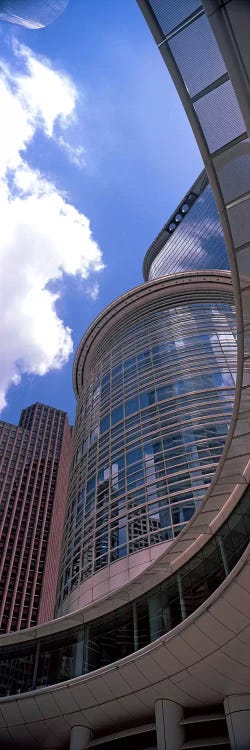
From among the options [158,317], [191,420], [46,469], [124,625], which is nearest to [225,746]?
[124,625]

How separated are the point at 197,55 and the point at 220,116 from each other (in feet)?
3.46

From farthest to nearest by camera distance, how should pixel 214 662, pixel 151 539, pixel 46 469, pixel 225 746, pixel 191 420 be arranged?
pixel 46 469
pixel 191 420
pixel 151 539
pixel 225 746
pixel 214 662

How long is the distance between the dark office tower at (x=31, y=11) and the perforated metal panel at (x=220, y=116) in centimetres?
986

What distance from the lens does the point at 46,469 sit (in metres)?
159

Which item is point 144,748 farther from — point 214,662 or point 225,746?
point 214,662

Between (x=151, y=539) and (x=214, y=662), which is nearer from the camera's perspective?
(x=214, y=662)

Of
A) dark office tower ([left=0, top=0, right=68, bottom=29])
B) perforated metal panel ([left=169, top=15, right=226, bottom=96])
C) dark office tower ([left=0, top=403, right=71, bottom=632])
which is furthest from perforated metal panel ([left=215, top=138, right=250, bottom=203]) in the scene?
dark office tower ([left=0, top=403, right=71, bottom=632])

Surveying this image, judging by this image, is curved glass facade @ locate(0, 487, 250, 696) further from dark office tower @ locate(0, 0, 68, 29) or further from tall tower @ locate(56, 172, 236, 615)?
dark office tower @ locate(0, 0, 68, 29)

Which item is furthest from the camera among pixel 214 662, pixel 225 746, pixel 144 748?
pixel 144 748

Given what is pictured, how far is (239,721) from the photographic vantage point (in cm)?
1697

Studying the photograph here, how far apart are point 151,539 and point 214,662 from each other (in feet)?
59.8

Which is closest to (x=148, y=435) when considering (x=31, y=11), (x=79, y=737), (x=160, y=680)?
(x=79, y=737)

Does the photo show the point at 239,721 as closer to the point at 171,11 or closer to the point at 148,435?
the point at 171,11

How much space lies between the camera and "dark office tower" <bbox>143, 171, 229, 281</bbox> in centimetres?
12875
